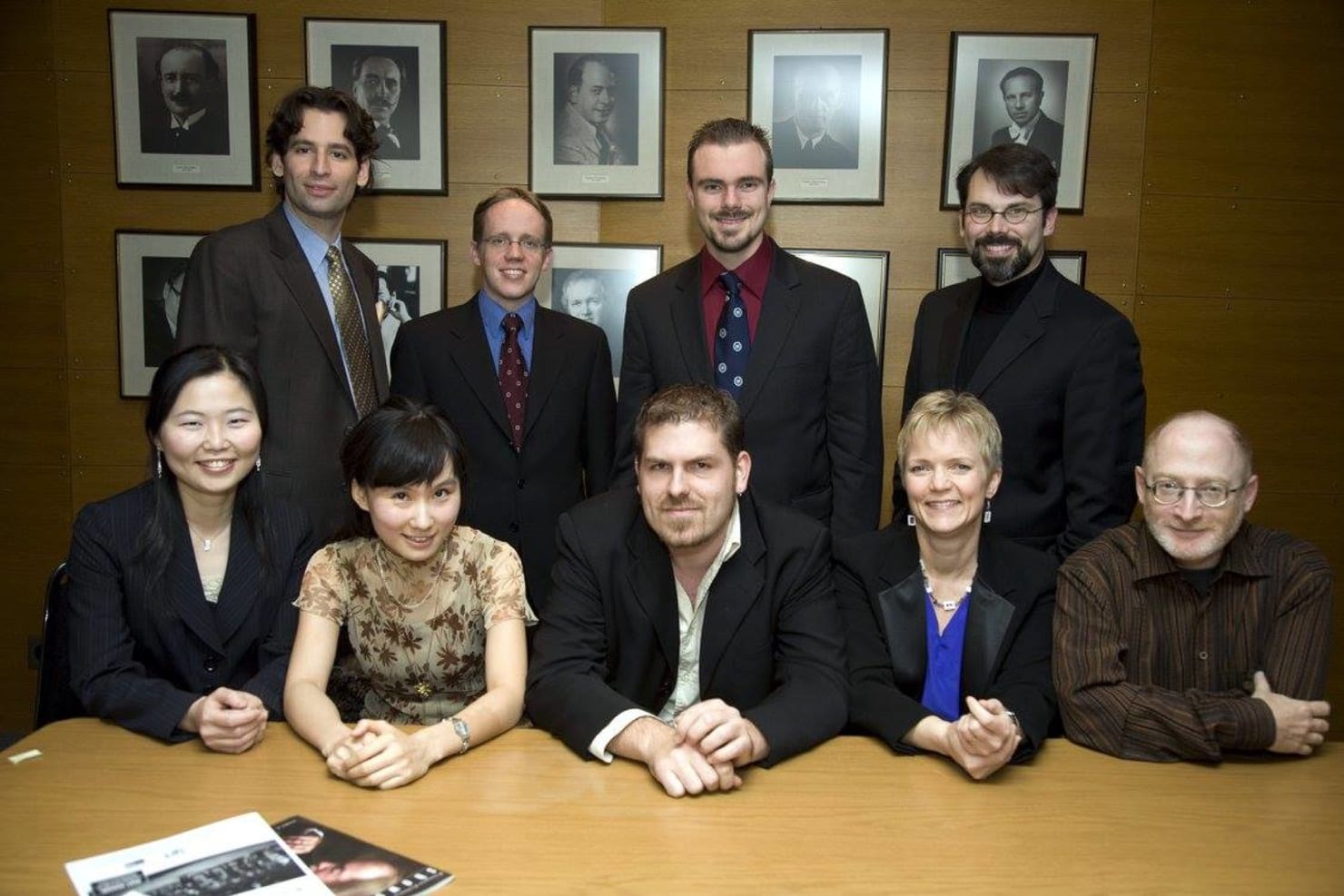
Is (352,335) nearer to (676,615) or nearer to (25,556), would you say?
(676,615)

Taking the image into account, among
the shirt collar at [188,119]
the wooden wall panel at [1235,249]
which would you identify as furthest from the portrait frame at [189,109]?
the wooden wall panel at [1235,249]

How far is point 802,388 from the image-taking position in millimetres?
2971

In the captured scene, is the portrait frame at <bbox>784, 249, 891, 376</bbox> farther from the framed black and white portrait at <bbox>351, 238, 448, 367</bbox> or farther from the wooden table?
the wooden table

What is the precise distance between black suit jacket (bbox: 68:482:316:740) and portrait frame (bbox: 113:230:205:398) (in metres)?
1.94

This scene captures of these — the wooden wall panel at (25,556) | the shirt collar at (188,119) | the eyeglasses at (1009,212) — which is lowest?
the wooden wall panel at (25,556)

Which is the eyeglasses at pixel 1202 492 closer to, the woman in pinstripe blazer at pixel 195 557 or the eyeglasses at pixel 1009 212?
the eyeglasses at pixel 1009 212

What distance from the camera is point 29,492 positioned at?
13.6 feet

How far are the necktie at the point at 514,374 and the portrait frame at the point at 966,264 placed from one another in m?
1.70

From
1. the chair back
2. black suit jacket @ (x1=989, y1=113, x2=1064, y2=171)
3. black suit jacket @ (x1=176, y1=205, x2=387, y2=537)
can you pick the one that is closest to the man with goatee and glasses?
black suit jacket @ (x1=989, y1=113, x2=1064, y2=171)

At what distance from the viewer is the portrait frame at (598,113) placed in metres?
3.89

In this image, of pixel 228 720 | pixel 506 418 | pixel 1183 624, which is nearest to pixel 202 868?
pixel 228 720

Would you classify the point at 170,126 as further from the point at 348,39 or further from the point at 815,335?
the point at 815,335

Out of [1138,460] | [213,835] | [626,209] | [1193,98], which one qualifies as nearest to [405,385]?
[626,209]

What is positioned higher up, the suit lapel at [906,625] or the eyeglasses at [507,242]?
the eyeglasses at [507,242]
